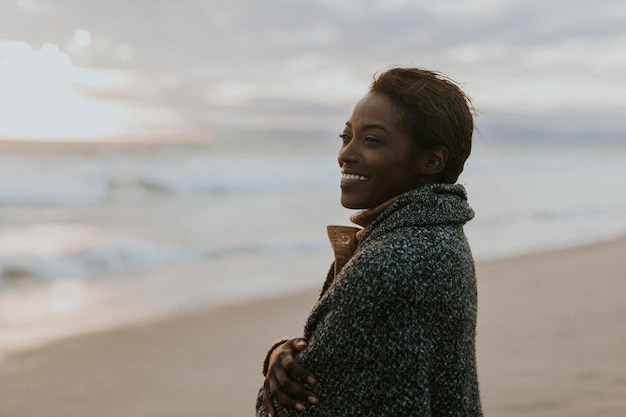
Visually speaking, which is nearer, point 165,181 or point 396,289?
point 396,289

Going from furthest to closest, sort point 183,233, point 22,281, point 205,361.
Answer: point 183,233 → point 22,281 → point 205,361

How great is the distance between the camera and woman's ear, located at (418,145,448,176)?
5.84 ft

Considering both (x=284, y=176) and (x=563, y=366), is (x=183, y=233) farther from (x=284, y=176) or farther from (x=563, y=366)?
(x=284, y=176)

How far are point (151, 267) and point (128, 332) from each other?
2.60m

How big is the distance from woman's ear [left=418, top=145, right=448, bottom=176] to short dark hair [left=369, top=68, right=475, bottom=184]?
0.01m

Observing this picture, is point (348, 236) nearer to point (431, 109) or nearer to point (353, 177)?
point (353, 177)

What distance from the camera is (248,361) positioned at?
17.6 ft

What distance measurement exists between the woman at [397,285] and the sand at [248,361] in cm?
281

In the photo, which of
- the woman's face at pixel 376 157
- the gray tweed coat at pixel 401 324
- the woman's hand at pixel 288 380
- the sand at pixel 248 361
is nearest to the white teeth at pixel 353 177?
the woman's face at pixel 376 157

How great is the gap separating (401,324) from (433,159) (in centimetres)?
43

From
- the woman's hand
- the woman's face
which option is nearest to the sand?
the woman's hand

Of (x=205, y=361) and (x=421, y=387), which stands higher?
(x=205, y=361)

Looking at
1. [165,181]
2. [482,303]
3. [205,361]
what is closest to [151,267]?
[205,361]

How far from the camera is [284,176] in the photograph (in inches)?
948
